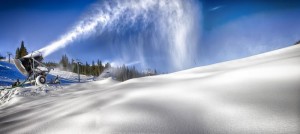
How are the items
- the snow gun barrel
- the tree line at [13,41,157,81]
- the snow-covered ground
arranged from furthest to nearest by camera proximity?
the tree line at [13,41,157,81] → the snow gun barrel → the snow-covered ground

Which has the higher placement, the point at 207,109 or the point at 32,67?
the point at 32,67

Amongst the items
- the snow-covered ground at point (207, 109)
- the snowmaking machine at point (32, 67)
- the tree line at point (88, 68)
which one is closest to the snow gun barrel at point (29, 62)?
the snowmaking machine at point (32, 67)

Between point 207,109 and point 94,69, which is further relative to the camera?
point 94,69

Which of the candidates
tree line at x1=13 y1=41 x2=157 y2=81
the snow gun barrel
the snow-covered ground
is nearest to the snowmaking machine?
the snow gun barrel

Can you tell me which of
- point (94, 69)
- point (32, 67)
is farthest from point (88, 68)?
point (32, 67)

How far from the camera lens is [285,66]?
67.6 inches

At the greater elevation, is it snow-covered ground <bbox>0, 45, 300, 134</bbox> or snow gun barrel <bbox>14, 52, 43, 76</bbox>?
snow gun barrel <bbox>14, 52, 43, 76</bbox>

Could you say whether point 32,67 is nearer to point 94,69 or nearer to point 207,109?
point 207,109

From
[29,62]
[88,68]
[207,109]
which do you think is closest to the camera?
[207,109]

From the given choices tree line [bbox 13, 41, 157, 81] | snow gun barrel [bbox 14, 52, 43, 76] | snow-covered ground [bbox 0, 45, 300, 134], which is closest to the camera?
snow-covered ground [bbox 0, 45, 300, 134]

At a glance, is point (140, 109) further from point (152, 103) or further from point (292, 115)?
point (292, 115)

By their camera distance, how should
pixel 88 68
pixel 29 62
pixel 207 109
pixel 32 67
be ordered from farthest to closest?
pixel 88 68 → pixel 32 67 → pixel 29 62 → pixel 207 109

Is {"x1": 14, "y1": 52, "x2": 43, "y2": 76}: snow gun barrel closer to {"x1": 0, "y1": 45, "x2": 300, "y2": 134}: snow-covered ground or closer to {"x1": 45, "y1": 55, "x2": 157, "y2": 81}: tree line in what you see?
{"x1": 0, "y1": 45, "x2": 300, "y2": 134}: snow-covered ground

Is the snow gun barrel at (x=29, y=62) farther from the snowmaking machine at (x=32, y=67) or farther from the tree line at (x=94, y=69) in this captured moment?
the tree line at (x=94, y=69)
